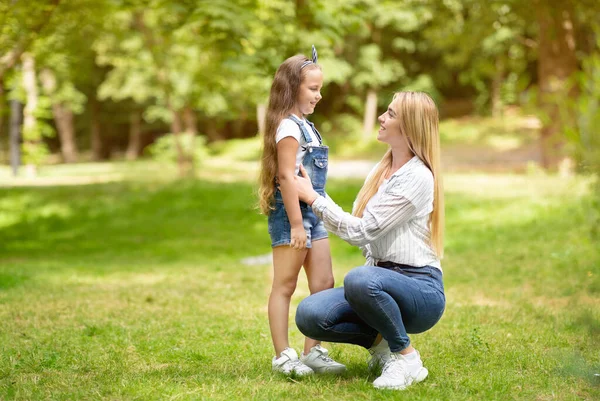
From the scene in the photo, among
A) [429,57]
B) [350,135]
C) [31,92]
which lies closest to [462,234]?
[31,92]

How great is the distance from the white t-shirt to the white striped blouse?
273 mm

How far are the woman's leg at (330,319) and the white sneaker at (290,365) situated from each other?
0.75 ft

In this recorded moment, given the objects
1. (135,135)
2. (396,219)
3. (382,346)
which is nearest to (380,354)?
(382,346)

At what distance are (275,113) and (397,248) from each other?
3.17 ft

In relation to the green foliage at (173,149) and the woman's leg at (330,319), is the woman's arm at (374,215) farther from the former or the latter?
the green foliage at (173,149)

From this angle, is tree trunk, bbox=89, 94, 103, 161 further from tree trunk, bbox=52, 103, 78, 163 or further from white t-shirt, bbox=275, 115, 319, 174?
white t-shirt, bbox=275, 115, 319, 174

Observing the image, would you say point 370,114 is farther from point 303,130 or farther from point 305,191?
point 305,191

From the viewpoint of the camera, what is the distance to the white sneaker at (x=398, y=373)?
3.90 metres

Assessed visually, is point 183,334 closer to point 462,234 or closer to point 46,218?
point 462,234

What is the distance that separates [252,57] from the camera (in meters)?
9.96

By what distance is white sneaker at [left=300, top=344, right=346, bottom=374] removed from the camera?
4.26m

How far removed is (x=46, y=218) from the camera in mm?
14727

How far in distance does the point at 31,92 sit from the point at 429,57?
23.0 m

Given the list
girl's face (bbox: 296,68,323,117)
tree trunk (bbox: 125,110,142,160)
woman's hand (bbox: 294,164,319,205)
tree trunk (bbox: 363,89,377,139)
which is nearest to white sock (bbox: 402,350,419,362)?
woman's hand (bbox: 294,164,319,205)
